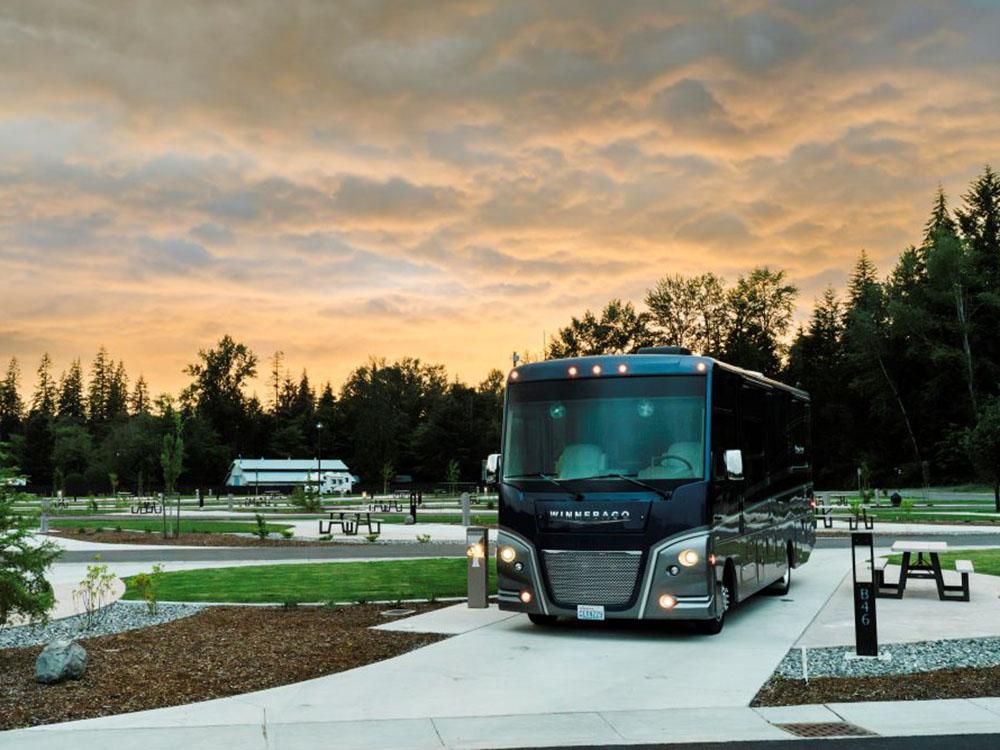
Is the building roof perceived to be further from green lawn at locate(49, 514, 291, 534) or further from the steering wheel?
the steering wheel

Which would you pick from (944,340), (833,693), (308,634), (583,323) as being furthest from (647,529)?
(583,323)

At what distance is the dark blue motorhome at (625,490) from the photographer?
11461 mm

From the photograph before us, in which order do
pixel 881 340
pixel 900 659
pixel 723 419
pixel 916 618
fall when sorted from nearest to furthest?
pixel 900 659 < pixel 723 419 < pixel 916 618 < pixel 881 340

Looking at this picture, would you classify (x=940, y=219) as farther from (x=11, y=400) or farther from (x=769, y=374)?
(x=11, y=400)

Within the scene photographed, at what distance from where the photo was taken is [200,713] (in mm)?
8172

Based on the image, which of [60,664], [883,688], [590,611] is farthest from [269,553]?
[883,688]

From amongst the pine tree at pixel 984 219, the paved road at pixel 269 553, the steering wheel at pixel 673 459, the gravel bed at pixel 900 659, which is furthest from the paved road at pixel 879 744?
the pine tree at pixel 984 219

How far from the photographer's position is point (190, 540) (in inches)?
1251

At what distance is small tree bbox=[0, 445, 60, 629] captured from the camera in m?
9.78

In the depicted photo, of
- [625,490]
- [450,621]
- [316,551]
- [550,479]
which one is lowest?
[316,551]

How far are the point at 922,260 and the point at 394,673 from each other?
94.0 meters

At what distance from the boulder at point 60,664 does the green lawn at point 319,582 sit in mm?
6126

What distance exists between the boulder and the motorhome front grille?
5198 mm

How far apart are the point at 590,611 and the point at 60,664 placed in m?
5.63
